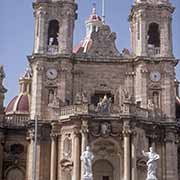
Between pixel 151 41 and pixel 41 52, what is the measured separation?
31.1 feet

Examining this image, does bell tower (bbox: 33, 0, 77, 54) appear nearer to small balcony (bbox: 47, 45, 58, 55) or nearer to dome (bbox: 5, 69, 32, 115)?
small balcony (bbox: 47, 45, 58, 55)

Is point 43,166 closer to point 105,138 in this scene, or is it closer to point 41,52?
point 105,138

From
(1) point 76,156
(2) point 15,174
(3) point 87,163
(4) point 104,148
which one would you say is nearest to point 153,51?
(4) point 104,148

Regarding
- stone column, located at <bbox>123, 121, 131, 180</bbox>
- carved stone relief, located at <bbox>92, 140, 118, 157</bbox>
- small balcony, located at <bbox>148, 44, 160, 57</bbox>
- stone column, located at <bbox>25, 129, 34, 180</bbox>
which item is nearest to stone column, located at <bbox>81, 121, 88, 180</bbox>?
carved stone relief, located at <bbox>92, 140, 118, 157</bbox>

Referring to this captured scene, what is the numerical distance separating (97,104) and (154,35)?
844 cm

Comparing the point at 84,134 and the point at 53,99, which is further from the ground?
the point at 53,99

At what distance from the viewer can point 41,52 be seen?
149 ft

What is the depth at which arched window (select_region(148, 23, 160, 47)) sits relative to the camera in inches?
1860

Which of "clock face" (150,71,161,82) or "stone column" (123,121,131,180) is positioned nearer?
"stone column" (123,121,131,180)

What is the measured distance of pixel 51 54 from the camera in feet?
149

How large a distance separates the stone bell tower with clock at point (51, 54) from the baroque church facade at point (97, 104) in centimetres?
8

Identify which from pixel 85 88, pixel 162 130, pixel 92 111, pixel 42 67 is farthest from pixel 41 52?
pixel 162 130

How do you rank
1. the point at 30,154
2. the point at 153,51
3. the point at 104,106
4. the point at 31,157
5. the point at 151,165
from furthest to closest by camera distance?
the point at 153,51 < the point at 30,154 < the point at 31,157 < the point at 104,106 < the point at 151,165

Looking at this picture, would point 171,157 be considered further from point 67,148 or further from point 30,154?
point 30,154
